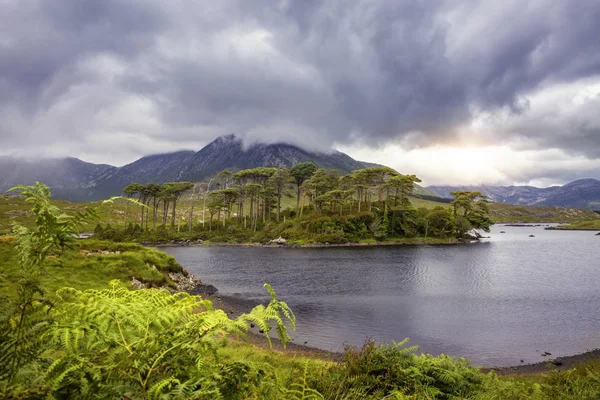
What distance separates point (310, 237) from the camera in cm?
8738

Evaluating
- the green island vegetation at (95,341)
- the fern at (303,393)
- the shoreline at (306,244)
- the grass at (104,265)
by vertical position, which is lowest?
the shoreline at (306,244)

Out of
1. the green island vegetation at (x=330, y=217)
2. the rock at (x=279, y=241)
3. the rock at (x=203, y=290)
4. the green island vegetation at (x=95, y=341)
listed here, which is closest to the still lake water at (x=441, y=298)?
the rock at (x=203, y=290)

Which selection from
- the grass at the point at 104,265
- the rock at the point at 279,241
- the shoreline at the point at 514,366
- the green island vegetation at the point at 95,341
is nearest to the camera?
the green island vegetation at the point at 95,341

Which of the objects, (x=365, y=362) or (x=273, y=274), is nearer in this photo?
(x=365, y=362)

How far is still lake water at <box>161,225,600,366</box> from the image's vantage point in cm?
2282

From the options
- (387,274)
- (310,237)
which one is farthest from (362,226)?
(387,274)

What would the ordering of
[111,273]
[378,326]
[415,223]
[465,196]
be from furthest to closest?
[465,196] < [415,223] < [111,273] < [378,326]

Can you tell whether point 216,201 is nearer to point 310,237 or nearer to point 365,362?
point 310,237

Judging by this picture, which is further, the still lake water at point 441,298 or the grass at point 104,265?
the grass at point 104,265

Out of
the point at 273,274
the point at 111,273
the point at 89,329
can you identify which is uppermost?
the point at 89,329

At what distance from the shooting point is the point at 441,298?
34.3 metres

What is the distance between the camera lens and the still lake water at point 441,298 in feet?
74.9

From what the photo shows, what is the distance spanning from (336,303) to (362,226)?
61124 mm

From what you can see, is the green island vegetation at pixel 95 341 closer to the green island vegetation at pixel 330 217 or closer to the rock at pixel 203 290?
the rock at pixel 203 290
